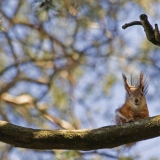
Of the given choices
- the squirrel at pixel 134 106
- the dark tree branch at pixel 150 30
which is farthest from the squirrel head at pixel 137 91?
the dark tree branch at pixel 150 30

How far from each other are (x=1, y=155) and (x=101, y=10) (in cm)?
159

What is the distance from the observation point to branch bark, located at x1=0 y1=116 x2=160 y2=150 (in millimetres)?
1642

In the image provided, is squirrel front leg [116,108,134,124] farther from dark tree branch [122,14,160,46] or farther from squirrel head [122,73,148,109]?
dark tree branch [122,14,160,46]

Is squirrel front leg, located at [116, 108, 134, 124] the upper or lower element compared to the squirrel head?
lower

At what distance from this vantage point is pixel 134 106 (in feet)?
6.32

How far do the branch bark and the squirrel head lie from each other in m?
0.27

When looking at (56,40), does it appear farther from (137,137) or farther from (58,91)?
(137,137)

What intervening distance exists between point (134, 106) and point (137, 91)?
0.24 feet

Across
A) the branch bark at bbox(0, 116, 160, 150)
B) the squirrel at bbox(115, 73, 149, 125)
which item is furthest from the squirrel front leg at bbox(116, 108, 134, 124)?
the branch bark at bbox(0, 116, 160, 150)

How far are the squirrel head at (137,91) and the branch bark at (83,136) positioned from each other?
274 millimetres

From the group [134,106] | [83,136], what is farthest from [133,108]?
[83,136]

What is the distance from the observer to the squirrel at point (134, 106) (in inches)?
75.4

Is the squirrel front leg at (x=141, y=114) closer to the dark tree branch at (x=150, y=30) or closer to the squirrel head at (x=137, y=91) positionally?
the squirrel head at (x=137, y=91)

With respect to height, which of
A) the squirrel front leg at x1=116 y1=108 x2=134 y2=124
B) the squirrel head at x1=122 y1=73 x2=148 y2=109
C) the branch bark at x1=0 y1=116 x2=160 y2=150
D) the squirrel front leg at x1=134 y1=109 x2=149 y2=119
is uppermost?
the squirrel head at x1=122 y1=73 x2=148 y2=109
